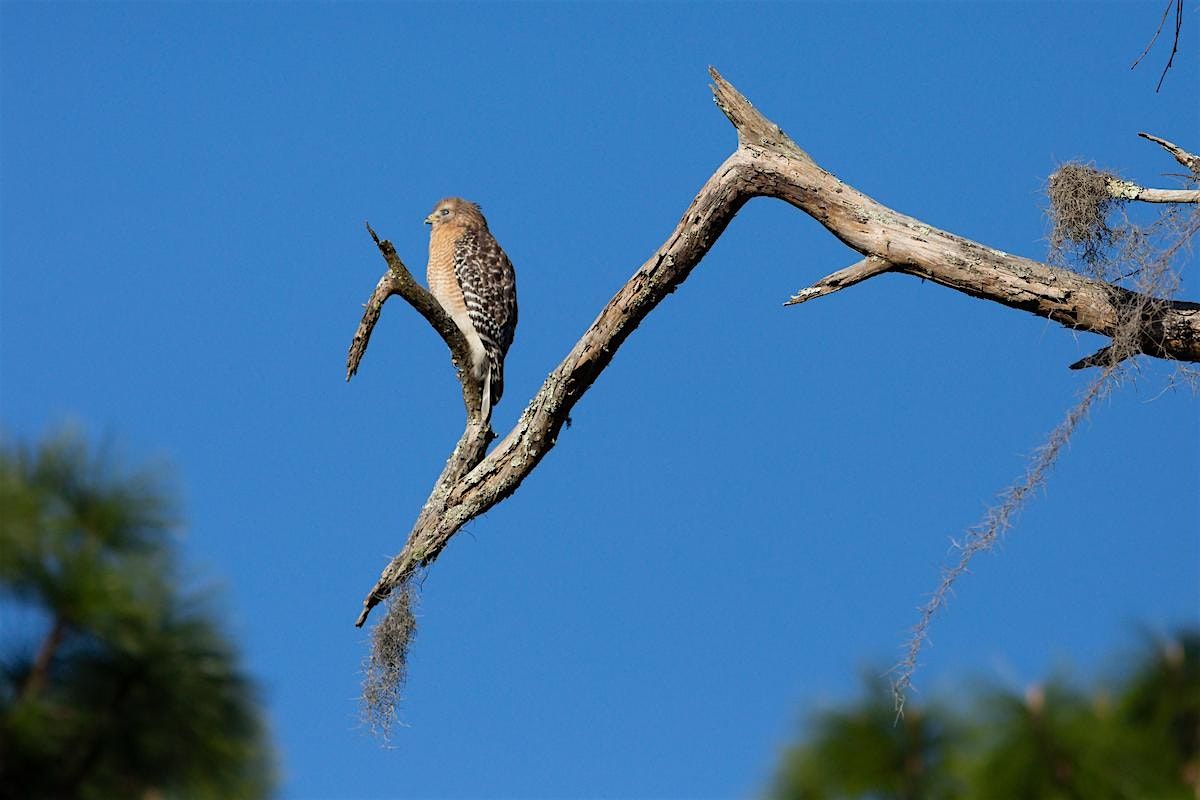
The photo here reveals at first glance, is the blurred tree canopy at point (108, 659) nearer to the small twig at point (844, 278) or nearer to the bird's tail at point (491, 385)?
the small twig at point (844, 278)

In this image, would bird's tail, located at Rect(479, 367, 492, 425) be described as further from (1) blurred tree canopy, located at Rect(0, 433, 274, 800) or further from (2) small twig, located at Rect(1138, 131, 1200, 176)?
(1) blurred tree canopy, located at Rect(0, 433, 274, 800)

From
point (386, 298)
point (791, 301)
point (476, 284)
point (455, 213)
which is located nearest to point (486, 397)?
point (386, 298)

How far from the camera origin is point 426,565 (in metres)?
5.82

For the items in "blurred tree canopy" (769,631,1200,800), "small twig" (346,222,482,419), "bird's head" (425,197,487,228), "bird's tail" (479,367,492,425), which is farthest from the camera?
"bird's head" (425,197,487,228)

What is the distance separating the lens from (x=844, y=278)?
5.09 meters

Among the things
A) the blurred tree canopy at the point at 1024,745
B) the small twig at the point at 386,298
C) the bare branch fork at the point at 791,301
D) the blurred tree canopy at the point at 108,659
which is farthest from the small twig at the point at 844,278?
the blurred tree canopy at the point at 108,659

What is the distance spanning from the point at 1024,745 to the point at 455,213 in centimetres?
705

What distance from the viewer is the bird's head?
28.9 feet

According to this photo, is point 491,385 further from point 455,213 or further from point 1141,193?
point 1141,193

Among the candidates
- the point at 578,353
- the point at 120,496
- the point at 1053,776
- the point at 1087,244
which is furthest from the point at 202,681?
the point at 1087,244

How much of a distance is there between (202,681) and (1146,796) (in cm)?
161

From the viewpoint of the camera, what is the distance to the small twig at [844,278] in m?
4.99

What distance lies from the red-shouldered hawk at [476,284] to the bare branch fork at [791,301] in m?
0.95

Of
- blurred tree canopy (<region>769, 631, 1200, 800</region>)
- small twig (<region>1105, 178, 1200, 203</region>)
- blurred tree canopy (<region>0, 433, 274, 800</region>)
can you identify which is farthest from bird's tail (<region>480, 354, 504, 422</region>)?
blurred tree canopy (<region>0, 433, 274, 800</region>)
